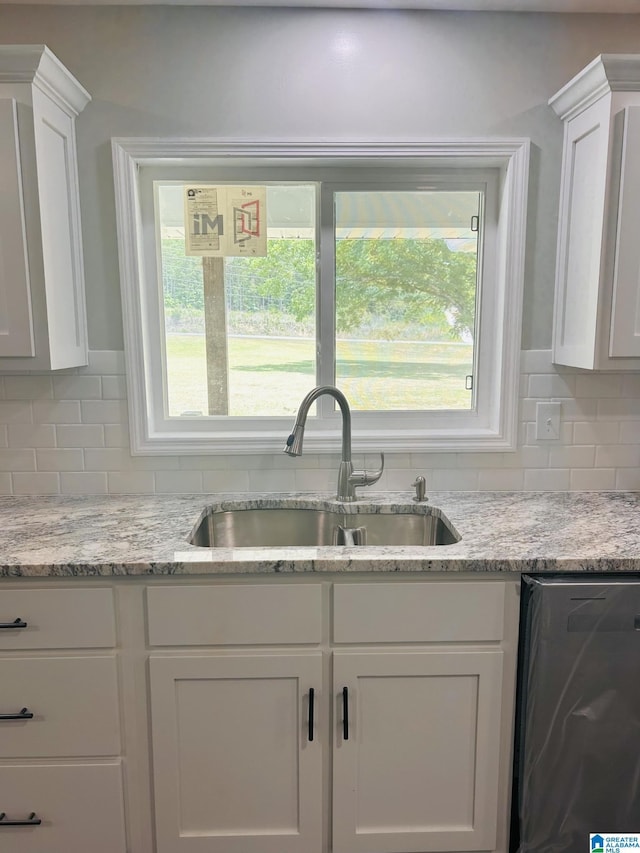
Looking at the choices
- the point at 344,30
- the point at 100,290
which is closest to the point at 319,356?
the point at 100,290

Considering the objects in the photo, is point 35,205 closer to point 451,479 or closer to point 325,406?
point 325,406

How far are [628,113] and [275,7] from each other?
109 cm

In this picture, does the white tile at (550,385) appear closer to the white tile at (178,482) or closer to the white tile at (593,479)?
the white tile at (593,479)

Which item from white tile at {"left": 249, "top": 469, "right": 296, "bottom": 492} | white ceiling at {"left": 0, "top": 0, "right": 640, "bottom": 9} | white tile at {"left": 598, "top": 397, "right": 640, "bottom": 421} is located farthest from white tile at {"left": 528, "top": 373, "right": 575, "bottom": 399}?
A: white ceiling at {"left": 0, "top": 0, "right": 640, "bottom": 9}

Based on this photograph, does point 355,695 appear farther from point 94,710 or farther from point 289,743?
point 94,710

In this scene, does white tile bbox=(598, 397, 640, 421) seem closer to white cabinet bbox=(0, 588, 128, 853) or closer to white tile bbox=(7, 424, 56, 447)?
white cabinet bbox=(0, 588, 128, 853)

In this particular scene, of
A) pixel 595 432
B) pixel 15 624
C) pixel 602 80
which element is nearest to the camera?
pixel 15 624

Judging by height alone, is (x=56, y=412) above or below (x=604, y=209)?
below

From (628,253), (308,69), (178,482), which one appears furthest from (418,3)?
(178,482)

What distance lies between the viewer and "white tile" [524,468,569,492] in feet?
6.61

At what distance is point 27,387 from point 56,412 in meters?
0.12

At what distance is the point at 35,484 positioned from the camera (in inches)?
77.7

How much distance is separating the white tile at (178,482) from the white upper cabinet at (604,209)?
1.30m

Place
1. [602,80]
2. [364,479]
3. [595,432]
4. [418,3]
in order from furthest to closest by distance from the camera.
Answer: [595,432], [364,479], [418,3], [602,80]
